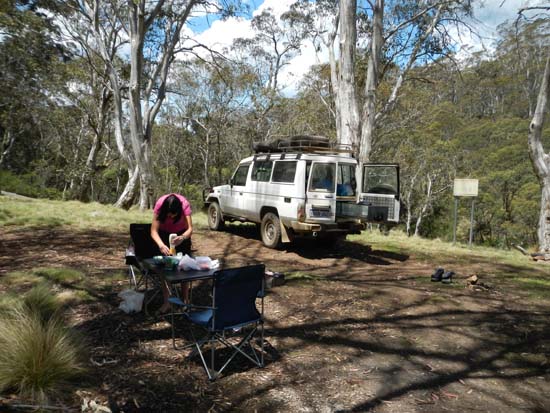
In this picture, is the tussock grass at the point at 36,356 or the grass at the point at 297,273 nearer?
the tussock grass at the point at 36,356

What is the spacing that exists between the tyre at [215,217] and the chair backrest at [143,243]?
5470 mm

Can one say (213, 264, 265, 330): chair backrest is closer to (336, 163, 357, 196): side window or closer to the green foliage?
(336, 163, 357, 196): side window

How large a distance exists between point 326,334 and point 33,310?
2806 millimetres

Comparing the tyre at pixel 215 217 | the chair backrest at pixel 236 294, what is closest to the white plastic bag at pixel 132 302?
the chair backrest at pixel 236 294

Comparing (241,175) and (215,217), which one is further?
(215,217)

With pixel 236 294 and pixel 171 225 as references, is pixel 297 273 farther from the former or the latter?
pixel 236 294

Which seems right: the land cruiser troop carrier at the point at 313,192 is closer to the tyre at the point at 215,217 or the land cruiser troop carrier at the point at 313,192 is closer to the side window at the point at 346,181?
the side window at the point at 346,181

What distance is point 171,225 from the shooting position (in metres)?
4.84

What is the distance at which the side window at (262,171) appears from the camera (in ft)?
29.9

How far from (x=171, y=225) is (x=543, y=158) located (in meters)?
Result: 10.5

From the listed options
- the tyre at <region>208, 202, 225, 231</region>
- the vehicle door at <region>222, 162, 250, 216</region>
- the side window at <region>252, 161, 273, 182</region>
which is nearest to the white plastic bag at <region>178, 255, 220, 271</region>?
the side window at <region>252, 161, 273, 182</region>

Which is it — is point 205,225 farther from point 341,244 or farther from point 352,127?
point 352,127

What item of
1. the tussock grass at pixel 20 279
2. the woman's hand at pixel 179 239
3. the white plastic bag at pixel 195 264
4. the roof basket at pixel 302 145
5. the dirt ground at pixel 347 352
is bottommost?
the dirt ground at pixel 347 352

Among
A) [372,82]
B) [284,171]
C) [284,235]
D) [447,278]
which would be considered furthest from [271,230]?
[372,82]
